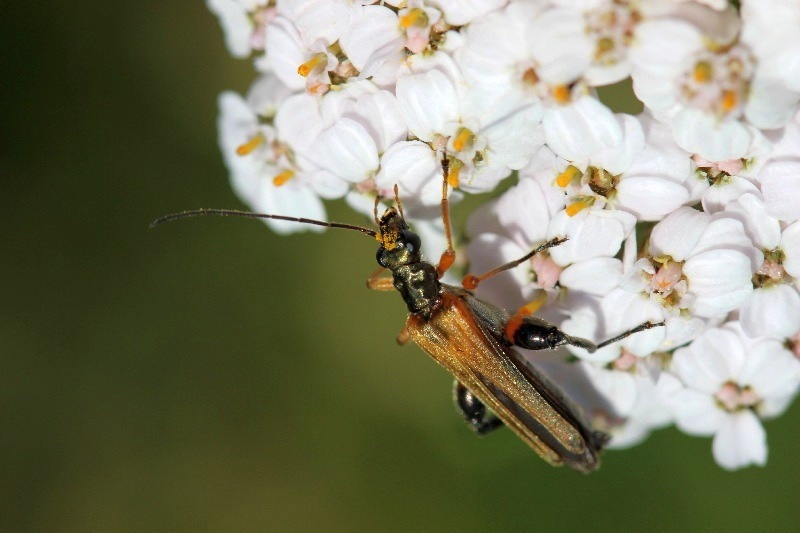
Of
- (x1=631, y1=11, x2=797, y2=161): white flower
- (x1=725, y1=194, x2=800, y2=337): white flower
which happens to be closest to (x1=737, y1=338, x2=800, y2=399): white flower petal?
(x1=725, y1=194, x2=800, y2=337): white flower

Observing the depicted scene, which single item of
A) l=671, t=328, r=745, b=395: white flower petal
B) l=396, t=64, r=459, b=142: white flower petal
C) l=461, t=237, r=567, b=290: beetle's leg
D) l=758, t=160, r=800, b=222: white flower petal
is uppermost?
l=396, t=64, r=459, b=142: white flower petal

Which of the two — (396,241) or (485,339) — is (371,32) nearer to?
(396,241)

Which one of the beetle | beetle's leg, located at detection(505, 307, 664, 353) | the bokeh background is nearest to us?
beetle's leg, located at detection(505, 307, 664, 353)

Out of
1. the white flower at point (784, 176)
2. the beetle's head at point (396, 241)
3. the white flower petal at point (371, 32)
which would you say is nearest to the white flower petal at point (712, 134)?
the white flower at point (784, 176)

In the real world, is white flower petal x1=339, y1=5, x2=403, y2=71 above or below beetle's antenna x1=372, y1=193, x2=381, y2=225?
above

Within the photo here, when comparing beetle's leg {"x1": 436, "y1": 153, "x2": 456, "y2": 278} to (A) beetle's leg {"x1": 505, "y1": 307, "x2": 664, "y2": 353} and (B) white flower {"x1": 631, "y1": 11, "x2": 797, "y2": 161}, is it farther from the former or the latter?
(B) white flower {"x1": 631, "y1": 11, "x2": 797, "y2": 161}

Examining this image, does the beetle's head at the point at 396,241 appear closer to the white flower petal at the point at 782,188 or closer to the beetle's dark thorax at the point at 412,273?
the beetle's dark thorax at the point at 412,273

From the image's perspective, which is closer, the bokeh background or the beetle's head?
the beetle's head
